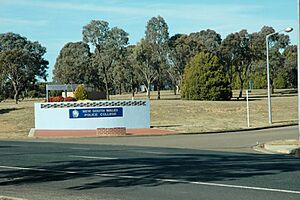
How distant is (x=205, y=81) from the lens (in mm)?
77875

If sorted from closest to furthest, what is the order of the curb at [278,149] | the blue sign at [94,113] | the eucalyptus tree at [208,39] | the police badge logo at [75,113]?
the curb at [278,149]
the blue sign at [94,113]
the police badge logo at [75,113]
the eucalyptus tree at [208,39]

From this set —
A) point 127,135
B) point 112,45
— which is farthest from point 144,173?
point 112,45

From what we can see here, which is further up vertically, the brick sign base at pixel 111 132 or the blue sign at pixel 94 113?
the blue sign at pixel 94 113

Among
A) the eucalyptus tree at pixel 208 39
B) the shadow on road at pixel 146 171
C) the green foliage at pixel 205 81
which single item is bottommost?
the shadow on road at pixel 146 171

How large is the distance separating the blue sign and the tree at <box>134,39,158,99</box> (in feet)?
172

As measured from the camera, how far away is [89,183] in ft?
41.5

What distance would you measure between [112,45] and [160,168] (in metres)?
81.4

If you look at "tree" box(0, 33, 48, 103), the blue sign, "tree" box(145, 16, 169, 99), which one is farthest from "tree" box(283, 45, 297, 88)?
the blue sign

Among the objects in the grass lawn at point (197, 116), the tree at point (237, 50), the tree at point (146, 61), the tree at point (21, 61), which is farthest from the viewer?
the tree at point (237, 50)

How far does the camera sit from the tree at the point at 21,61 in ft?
313

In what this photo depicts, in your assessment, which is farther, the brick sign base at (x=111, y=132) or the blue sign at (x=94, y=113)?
the blue sign at (x=94, y=113)

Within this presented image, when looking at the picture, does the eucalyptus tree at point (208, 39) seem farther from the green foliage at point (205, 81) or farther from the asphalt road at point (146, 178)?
the asphalt road at point (146, 178)

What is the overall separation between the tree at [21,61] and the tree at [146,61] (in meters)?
19.6

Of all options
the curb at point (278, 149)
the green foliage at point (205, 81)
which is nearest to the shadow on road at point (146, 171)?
the curb at point (278, 149)
